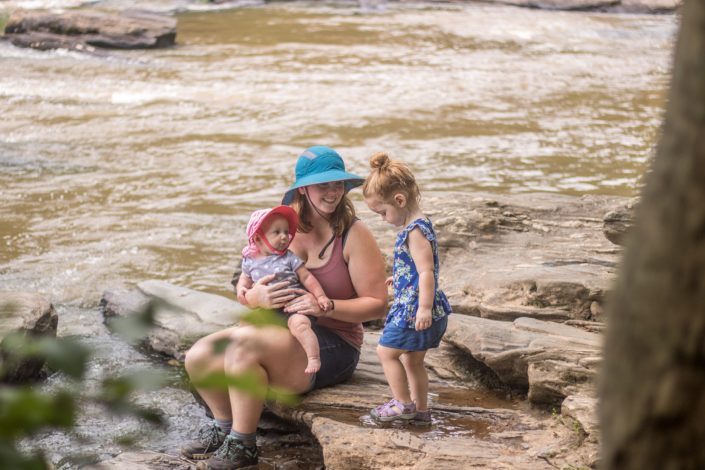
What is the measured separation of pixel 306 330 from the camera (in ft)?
13.7

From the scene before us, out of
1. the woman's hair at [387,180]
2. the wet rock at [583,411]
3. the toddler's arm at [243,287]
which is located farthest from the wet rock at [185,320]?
the wet rock at [583,411]

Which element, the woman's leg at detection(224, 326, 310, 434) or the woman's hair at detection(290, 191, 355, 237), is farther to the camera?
the woman's hair at detection(290, 191, 355, 237)

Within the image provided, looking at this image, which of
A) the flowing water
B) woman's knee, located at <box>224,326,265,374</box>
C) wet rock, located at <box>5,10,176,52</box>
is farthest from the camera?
wet rock, located at <box>5,10,176,52</box>

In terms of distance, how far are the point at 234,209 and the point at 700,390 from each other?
318 inches

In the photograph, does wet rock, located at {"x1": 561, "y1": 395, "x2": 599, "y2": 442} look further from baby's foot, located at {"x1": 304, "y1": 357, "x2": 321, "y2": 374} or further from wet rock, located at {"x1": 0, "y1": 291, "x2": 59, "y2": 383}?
wet rock, located at {"x1": 0, "y1": 291, "x2": 59, "y2": 383}

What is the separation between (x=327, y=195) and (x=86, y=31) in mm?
14614

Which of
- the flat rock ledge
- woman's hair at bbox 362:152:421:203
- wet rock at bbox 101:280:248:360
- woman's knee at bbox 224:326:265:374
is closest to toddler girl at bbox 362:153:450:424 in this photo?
woman's hair at bbox 362:152:421:203

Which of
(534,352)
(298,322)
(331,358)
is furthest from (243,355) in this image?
(534,352)

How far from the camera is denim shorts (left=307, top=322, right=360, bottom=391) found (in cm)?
436

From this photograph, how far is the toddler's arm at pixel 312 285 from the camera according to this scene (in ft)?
13.9

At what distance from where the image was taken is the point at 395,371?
409cm

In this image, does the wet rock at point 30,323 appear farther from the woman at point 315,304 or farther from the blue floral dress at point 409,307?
the blue floral dress at point 409,307

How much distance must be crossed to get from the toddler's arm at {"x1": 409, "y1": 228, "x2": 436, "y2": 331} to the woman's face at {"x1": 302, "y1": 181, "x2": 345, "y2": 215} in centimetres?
45

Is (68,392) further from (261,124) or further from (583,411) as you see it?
(261,124)
